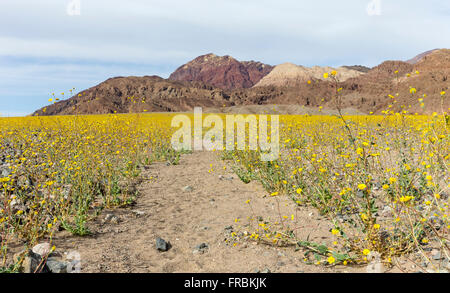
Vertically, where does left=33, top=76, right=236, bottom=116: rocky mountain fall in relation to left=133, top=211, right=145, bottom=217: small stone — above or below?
above

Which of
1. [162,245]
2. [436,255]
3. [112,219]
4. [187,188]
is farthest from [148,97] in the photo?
[436,255]

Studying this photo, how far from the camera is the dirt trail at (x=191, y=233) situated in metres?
2.93

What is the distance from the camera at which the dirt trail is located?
2.93 meters

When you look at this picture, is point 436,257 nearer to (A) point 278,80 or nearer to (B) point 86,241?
(B) point 86,241

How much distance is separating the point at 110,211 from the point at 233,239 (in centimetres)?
222

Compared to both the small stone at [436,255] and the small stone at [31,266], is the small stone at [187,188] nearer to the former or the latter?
the small stone at [31,266]

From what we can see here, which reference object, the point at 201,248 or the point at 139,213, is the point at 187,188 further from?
the point at 201,248

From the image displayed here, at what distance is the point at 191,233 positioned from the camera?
12.6 ft

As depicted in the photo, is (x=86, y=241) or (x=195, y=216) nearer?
(x=86, y=241)

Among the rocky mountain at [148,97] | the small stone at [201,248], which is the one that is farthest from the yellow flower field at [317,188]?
the rocky mountain at [148,97]

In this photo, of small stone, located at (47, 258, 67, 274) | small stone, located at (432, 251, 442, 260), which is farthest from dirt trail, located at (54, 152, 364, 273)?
small stone, located at (432, 251, 442, 260)

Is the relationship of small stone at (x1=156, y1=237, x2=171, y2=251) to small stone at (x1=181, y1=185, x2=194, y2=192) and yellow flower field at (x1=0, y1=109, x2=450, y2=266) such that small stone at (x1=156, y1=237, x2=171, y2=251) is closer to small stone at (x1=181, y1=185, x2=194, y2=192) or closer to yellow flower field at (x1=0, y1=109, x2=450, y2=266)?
yellow flower field at (x1=0, y1=109, x2=450, y2=266)
